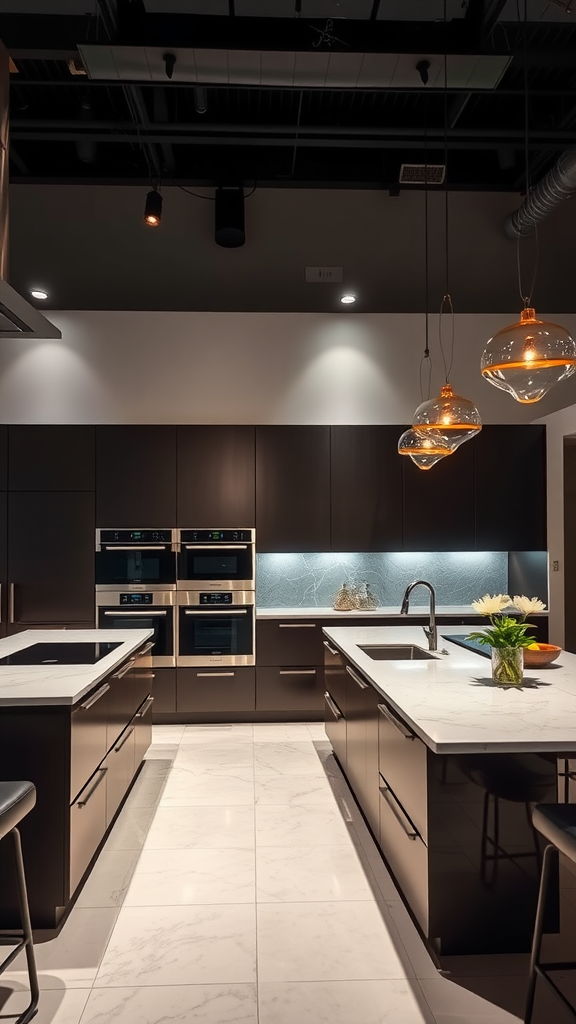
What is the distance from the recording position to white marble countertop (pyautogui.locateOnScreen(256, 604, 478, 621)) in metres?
5.36

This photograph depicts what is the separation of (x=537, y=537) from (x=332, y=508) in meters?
1.67

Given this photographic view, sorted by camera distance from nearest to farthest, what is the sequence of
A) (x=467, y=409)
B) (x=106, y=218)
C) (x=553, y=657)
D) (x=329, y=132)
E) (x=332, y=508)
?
1. (x=553, y=657)
2. (x=467, y=409)
3. (x=329, y=132)
4. (x=332, y=508)
5. (x=106, y=218)

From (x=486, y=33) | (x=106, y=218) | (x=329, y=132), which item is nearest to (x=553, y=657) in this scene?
(x=486, y=33)

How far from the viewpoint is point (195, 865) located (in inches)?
118

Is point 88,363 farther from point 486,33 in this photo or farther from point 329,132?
point 486,33

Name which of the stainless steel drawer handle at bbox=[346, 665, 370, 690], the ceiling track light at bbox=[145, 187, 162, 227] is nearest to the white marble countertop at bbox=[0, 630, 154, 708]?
the stainless steel drawer handle at bbox=[346, 665, 370, 690]

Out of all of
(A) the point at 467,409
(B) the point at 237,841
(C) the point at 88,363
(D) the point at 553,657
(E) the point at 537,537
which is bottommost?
(B) the point at 237,841

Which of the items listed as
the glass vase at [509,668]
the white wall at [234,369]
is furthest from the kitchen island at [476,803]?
the white wall at [234,369]

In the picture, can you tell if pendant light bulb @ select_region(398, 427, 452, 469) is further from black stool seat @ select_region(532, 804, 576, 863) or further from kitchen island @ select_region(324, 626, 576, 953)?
black stool seat @ select_region(532, 804, 576, 863)

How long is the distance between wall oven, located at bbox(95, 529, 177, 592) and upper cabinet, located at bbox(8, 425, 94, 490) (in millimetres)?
457

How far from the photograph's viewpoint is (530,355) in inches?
89.0

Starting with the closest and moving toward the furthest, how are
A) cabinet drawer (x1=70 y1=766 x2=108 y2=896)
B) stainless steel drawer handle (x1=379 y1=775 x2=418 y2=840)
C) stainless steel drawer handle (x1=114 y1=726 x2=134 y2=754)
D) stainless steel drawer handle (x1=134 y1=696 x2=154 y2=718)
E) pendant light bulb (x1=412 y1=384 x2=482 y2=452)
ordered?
stainless steel drawer handle (x1=379 y1=775 x2=418 y2=840) → cabinet drawer (x1=70 y1=766 x2=108 y2=896) → pendant light bulb (x1=412 y1=384 x2=482 y2=452) → stainless steel drawer handle (x1=114 y1=726 x2=134 y2=754) → stainless steel drawer handle (x1=134 y1=696 x2=154 y2=718)

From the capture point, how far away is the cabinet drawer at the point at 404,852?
86.0 inches

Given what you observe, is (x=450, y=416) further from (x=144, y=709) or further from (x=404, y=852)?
(x=144, y=709)
